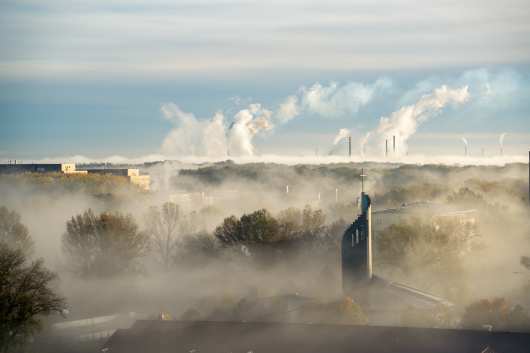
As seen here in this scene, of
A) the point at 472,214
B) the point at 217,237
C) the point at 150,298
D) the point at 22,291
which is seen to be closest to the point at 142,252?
the point at 217,237

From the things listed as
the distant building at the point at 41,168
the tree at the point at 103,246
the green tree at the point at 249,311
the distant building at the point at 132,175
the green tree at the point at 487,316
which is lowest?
the green tree at the point at 487,316

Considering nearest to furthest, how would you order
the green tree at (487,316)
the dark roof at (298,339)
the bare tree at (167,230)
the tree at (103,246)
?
the dark roof at (298,339) < the green tree at (487,316) < the tree at (103,246) < the bare tree at (167,230)

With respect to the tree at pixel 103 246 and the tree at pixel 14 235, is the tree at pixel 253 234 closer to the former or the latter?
the tree at pixel 103 246

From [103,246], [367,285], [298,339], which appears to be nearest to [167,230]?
[103,246]

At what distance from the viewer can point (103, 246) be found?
56.4 meters

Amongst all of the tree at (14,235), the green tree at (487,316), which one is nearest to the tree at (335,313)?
the green tree at (487,316)

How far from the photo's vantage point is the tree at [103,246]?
178 ft

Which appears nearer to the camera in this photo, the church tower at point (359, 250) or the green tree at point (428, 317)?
the green tree at point (428, 317)

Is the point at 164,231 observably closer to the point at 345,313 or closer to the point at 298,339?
the point at 345,313

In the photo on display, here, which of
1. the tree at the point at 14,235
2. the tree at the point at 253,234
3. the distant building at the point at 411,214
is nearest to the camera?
the tree at the point at 14,235

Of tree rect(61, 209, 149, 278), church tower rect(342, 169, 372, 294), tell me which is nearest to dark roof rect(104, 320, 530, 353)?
church tower rect(342, 169, 372, 294)

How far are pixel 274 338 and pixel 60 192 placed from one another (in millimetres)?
81601

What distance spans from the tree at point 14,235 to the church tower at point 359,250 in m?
29.4

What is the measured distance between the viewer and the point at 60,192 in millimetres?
102625
